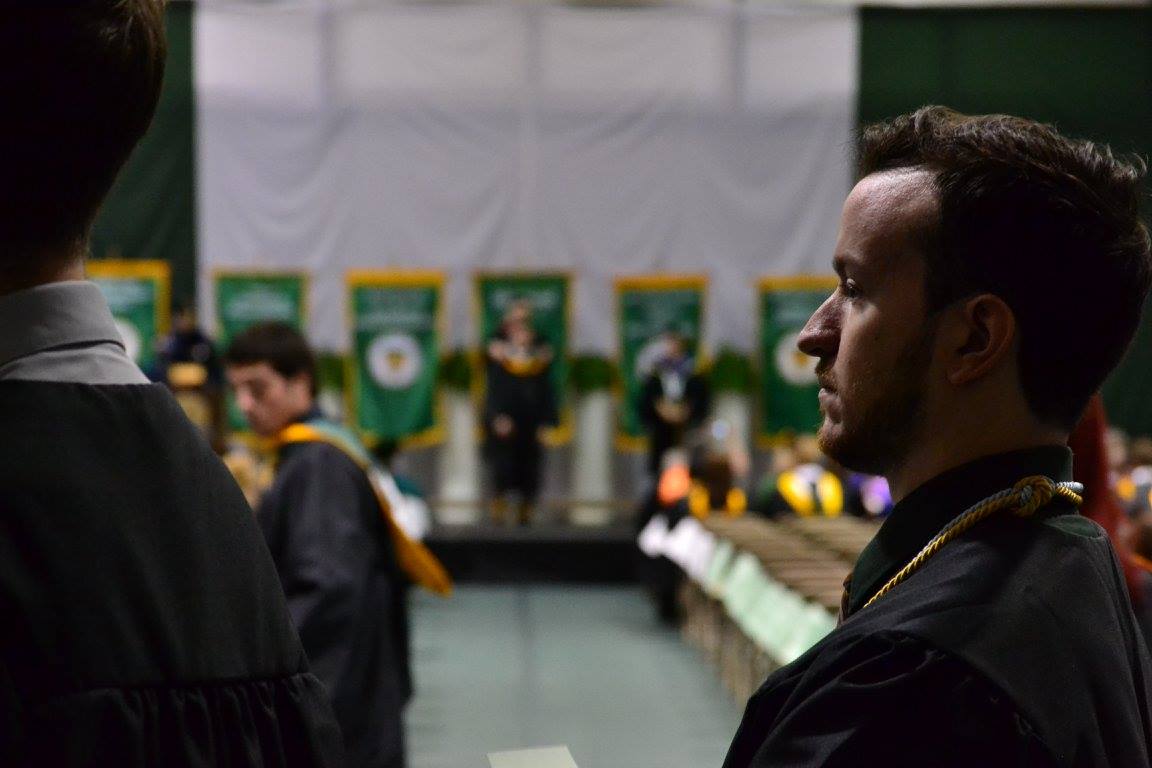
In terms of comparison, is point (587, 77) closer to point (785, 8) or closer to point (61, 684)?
point (785, 8)

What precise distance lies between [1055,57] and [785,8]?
10.1 ft

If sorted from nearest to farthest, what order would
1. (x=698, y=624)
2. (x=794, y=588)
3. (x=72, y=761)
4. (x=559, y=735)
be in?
1. (x=72, y=761)
2. (x=794, y=588)
3. (x=559, y=735)
4. (x=698, y=624)

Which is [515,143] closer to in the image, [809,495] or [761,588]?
[809,495]

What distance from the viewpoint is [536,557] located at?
1382cm

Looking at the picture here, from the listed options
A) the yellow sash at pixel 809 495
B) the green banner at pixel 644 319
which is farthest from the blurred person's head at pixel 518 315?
the yellow sash at pixel 809 495

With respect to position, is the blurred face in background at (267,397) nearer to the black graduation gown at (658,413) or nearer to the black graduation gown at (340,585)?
the black graduation gown at (340,585)

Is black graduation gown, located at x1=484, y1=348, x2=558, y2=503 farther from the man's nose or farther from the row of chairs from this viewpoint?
the man's nose

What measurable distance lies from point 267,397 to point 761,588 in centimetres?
398

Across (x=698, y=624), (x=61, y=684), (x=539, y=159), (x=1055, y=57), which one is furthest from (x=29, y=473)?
(x=1055, y=57)

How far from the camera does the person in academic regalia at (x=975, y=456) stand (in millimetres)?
1285

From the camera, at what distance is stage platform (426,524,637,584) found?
45.1 ft

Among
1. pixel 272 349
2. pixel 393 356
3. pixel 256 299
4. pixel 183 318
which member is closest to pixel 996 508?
pixel 272 349

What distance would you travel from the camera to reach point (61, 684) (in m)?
1.03

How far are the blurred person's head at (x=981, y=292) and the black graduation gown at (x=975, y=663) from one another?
60 millimetres
